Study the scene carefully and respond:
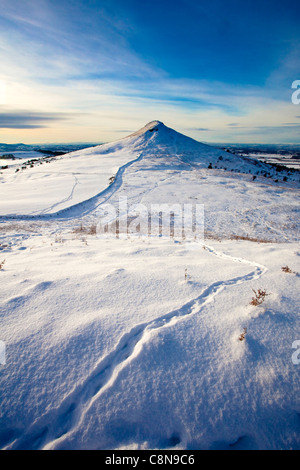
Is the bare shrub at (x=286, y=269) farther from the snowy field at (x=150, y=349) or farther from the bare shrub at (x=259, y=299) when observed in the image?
the bare shrub at (x=259, y=299)

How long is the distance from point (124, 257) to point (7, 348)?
2.66m

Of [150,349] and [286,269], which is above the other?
[286,269]

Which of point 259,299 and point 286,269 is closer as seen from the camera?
point 259,299

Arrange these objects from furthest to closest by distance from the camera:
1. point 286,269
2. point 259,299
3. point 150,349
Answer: point 286,269
point 259,299
point 150,349

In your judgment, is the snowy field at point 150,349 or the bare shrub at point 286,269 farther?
the bare shrub at point 286,269

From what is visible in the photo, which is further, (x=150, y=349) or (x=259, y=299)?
(x=259, y=299)

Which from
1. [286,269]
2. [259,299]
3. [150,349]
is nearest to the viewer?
[150,349]

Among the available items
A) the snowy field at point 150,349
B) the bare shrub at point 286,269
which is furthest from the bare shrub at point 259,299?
the bare shrub at point 286,269

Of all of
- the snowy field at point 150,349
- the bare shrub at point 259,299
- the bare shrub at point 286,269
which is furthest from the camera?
the bare shrub at point 286,269

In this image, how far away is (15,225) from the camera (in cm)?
813

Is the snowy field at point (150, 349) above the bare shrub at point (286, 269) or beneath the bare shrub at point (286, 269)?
beneath

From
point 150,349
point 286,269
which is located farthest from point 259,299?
point 150,349

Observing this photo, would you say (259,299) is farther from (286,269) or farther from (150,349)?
(150,349)

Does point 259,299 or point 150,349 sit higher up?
point 259,299
